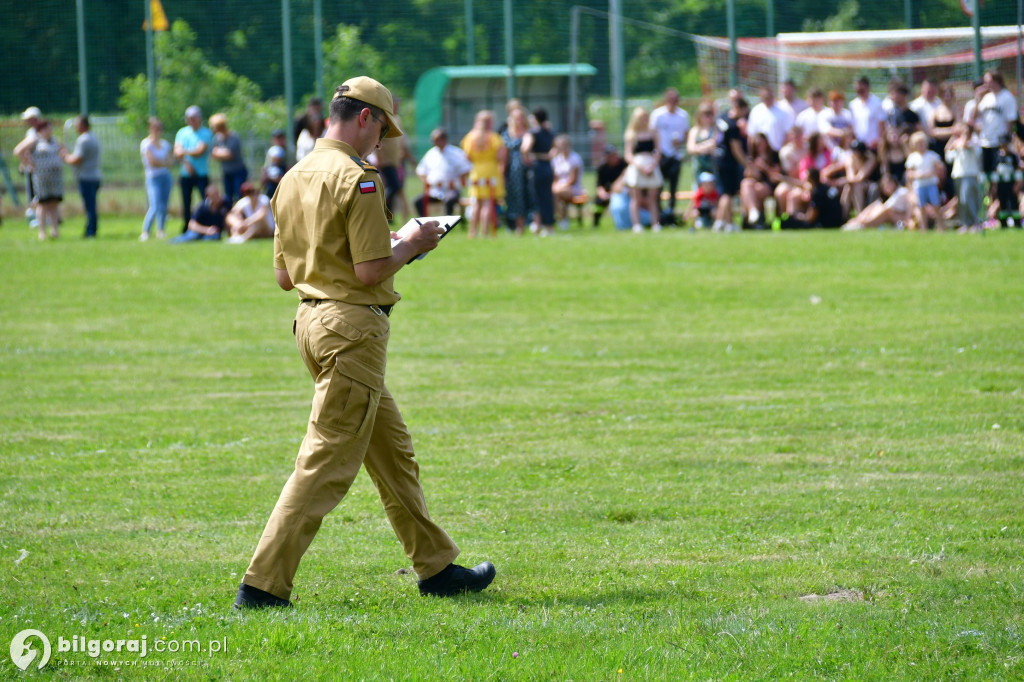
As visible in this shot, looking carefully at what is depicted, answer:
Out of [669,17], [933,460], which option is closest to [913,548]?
[933,460]

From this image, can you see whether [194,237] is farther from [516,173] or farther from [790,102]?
[790,102]

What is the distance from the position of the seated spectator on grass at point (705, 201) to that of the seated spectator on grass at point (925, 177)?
356 cm

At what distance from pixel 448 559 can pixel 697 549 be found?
1231 millimetres

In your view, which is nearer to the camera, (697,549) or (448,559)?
(448,559)

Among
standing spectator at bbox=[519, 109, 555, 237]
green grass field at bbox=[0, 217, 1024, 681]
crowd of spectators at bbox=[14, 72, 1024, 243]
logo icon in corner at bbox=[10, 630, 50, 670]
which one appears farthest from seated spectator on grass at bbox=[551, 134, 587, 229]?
logo icon in corner at bbox=[10, 630, 50, 670]

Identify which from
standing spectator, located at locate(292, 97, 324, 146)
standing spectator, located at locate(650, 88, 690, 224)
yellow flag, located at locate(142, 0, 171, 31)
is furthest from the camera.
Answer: yellow flag, located at locate(142, 0, 171, 31)

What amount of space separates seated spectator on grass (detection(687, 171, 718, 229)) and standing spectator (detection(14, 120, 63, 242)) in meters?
11.3

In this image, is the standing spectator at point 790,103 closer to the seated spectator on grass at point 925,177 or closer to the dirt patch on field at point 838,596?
the seated spectator on grass at point 925,177

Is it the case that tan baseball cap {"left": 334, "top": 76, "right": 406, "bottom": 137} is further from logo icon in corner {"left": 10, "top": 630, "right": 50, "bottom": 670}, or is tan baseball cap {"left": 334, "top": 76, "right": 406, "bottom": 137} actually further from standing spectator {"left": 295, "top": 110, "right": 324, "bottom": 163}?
standing spectator {"left": 295, "top": 110, "right": 324, "bottom": 163}

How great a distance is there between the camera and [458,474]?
7230 millimetres

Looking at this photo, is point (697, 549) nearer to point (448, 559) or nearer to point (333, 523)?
point (448, 559)

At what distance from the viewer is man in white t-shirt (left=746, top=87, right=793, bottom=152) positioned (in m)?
22.5

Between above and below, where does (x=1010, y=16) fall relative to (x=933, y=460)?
above

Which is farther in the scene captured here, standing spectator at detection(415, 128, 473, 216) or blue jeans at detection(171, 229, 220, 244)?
standing spectator at detection(415, 128, 473, 216)
